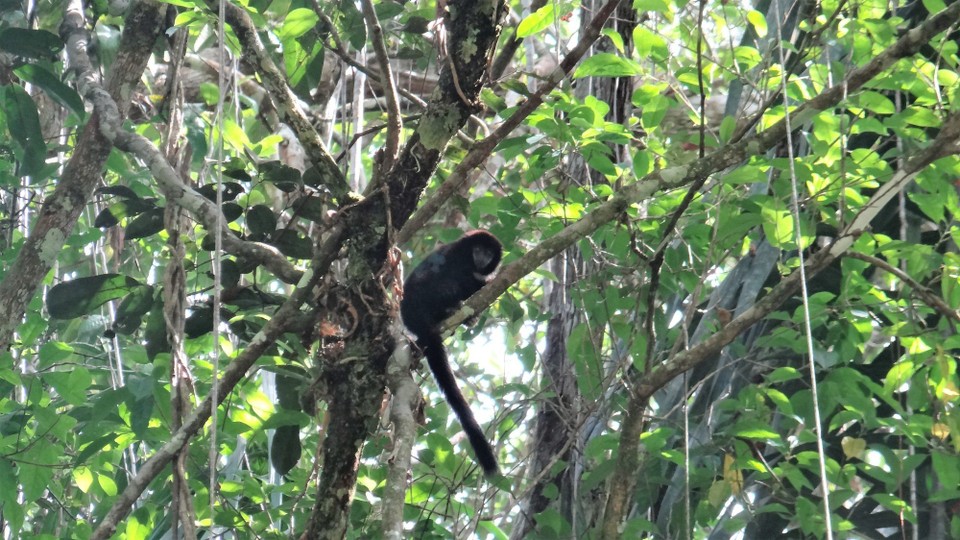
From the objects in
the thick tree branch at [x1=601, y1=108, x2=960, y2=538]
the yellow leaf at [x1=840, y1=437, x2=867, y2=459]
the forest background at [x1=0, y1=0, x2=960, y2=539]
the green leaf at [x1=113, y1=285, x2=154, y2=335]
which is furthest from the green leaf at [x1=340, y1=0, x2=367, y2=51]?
the yellow leaf at [x1=840, y1=437, x2=867, y2=459]

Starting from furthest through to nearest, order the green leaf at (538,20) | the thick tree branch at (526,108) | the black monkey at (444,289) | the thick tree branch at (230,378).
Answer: the black monkey at (444,289)
the thick tree branch at (526,108)
the thick tree branch at (230,378)
the green leaf at (538,20)

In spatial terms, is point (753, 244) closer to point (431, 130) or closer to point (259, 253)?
point (431, 130)

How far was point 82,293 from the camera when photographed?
121 inches

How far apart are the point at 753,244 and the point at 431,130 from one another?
1.50 meters

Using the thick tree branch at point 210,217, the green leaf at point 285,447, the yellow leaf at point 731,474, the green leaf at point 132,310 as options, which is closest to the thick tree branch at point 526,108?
the thick tree branch at point 210,217

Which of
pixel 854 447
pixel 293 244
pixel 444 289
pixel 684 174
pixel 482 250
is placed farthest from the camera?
pixel 482 250

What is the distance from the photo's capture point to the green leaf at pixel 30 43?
3227 millimetres

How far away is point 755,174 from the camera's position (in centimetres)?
259

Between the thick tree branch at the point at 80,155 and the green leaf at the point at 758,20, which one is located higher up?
the thick tree branch at the point at 80,155

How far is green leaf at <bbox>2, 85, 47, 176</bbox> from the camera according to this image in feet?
10.7

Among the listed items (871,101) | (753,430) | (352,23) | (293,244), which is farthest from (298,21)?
(753,430)

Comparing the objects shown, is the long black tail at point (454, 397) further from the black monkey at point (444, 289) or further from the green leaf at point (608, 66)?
the green leaf at point (608, 66)

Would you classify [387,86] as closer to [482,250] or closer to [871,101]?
[871,101]

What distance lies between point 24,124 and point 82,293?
0.69m
